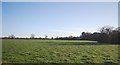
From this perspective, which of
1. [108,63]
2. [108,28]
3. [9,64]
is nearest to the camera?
[9,64]

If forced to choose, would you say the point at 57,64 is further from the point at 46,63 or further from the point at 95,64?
the point at 95,64

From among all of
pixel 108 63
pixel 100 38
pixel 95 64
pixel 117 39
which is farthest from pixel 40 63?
pixel 100 38

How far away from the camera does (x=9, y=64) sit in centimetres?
1184

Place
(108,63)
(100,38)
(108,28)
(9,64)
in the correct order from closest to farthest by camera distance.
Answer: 1. (9,64)
2. (108,63)
3. (100,38)
4. (108,28)

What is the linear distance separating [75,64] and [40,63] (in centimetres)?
208

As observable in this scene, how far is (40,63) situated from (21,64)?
3.77 ft

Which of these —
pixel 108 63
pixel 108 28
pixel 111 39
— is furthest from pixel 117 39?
pixel 108 63

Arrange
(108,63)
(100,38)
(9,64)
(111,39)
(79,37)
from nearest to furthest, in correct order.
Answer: (9,64) → (108,63) → (111,39) → (100,38) → (79,37)

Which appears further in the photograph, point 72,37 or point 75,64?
point 72,37

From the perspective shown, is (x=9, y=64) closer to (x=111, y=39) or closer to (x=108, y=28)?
(x=111, y=39)

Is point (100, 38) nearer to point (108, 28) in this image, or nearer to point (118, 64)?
point (108, 28)

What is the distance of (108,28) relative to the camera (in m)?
83.6

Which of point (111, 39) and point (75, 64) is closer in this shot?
point (75, 64)

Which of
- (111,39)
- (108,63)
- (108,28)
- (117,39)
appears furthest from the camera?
(108,28)
